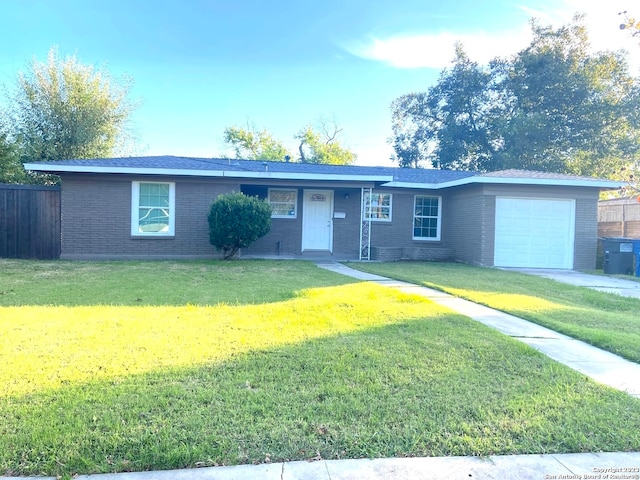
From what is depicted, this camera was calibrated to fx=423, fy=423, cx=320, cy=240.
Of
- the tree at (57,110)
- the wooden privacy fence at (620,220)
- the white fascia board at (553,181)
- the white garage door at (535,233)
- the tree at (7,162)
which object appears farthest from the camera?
the tree at (57,110)

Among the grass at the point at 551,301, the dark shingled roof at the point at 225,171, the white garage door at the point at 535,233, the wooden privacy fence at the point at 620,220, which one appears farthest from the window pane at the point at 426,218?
the wooden privacy fence at the point at 620,220

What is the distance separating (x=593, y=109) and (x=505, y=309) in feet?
75.8

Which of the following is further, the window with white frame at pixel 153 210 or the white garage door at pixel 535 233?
the white garage door at pixel 535 233

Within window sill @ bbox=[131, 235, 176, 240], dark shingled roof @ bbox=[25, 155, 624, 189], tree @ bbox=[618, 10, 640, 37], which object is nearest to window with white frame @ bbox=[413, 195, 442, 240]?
dark shingled roof @ bbox=[25, 155, 624, 189]

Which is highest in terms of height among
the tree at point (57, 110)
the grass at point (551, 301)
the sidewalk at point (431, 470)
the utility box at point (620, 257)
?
the tree at point (57, 110)

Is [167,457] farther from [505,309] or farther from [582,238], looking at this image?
[582,238]

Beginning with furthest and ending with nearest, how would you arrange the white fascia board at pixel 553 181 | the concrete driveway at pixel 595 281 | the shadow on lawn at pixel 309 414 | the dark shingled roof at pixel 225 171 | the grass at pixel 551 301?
the white fascia board at pixel 553 181, the dark shingled roof at pixel 225 171, the concrete driveway at pixel 595 281, the grass at pixel 551 301, the shadow on lawn at pixel 309 414

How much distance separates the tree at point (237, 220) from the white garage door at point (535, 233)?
24.4ft

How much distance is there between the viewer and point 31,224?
12859mm

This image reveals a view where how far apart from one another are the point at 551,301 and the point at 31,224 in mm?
14032

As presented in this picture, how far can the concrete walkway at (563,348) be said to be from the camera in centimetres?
380

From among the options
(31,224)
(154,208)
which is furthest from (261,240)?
(31,224)

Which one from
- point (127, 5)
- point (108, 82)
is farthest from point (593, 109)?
point (108, 82)

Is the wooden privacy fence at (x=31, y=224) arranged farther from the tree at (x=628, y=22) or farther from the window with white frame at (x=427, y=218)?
the tree at (x=628, y=22)
